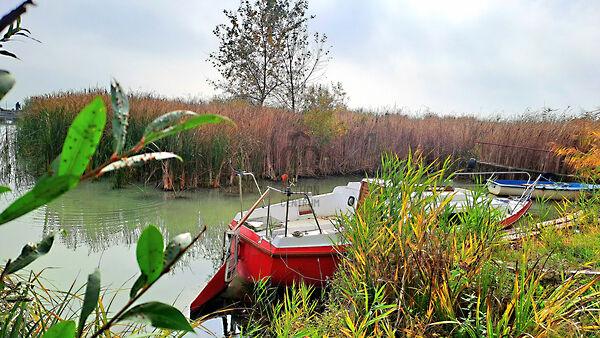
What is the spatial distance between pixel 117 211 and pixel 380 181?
517 cm

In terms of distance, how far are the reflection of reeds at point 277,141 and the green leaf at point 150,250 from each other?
926cm

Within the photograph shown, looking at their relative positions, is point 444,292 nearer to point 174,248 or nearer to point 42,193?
point 174,248

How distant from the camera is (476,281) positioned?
256cm

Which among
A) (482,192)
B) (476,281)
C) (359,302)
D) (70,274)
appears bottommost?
(70,274)

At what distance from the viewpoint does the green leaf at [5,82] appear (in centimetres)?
49

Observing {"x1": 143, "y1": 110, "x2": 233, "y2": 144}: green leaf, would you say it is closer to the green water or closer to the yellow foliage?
the green water

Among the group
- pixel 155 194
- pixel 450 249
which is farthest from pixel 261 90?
pixel 450 249

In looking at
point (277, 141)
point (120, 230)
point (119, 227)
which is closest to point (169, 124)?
point (120, 230)

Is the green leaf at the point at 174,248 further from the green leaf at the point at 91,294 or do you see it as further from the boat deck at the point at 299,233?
the boat deck at the point at 299,233

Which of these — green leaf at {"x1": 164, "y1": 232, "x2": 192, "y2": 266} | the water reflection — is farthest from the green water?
green leaf at {"x1": 164, "y1": 232, "x2": 192, "y2": 266}

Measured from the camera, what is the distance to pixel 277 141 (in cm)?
1166

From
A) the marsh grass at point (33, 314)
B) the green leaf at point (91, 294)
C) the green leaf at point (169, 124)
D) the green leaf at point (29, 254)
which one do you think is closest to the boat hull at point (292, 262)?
the marsh grass at point (33, 314)

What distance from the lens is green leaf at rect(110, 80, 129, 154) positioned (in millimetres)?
365

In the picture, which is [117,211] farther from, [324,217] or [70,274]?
[324,217]
